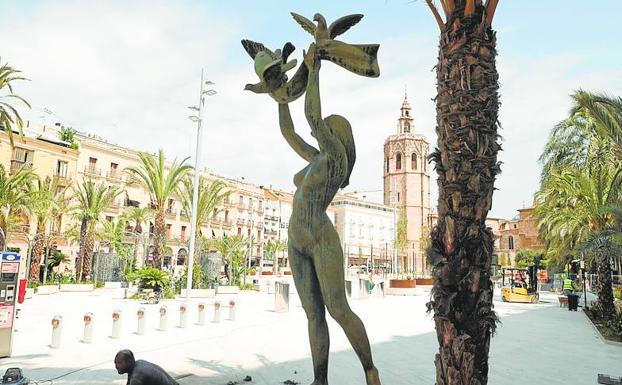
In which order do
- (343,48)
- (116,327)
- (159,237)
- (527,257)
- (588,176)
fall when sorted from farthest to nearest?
(527,257)
(159,237)
(588,176)
(116,327)
(343,48)

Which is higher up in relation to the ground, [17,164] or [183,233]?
[17,164]

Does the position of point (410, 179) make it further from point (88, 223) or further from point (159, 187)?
point (159, 187)

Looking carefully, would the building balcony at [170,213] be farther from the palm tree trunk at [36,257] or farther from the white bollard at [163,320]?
the white bollard at [163,320]

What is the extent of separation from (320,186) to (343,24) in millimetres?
1588

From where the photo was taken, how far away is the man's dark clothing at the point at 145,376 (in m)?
3.71

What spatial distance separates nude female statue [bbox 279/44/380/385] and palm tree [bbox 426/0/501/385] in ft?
2.67

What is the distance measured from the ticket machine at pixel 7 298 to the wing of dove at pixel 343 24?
6743mm

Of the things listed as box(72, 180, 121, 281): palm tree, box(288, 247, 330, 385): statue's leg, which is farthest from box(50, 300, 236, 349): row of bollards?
box(72, 180, 121, 281): palm tree

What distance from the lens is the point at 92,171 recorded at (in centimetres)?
3909

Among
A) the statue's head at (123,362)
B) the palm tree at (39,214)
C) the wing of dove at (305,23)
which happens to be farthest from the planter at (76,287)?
the wing of dove at (305,23)

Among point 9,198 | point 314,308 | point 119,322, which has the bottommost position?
point 119,322

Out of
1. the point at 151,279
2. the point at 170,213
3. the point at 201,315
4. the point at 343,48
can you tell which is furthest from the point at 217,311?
the point at 170,213

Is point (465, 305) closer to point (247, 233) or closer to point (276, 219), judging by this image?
point (247, 233)

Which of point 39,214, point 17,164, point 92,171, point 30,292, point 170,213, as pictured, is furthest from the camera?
point 170,213
